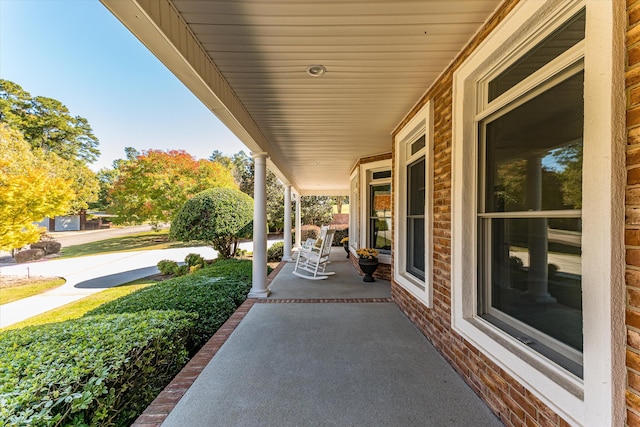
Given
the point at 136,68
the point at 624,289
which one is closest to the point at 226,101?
the point at 624,289

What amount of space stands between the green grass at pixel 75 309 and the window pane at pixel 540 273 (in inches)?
261

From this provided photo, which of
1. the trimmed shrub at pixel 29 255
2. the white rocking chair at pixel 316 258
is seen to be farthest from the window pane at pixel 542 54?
the trimmed shrub at pixel 29 255

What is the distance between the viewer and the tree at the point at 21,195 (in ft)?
21.8

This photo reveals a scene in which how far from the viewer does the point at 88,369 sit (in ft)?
5.39

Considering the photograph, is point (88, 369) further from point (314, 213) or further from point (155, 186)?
point (314, 213)

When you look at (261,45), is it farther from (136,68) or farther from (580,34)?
(136,68)

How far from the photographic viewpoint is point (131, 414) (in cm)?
179

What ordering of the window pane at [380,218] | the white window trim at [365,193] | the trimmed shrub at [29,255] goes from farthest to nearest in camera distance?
the trimmed shrub at [29,255], the white window trim at [365,193], the window pane at [380,218]

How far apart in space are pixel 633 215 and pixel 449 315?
1625 mm

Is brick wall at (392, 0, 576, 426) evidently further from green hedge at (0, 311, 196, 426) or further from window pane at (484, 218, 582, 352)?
green hedge at (0, 311, 196, 426)

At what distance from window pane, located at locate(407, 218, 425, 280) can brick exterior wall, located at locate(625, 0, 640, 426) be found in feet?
7.54

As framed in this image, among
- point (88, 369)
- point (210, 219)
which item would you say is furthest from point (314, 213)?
point (88, 369)

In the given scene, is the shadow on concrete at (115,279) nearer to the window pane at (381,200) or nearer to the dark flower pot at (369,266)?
the dark flower pot at (369,266)

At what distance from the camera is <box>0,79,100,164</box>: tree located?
17.5m
